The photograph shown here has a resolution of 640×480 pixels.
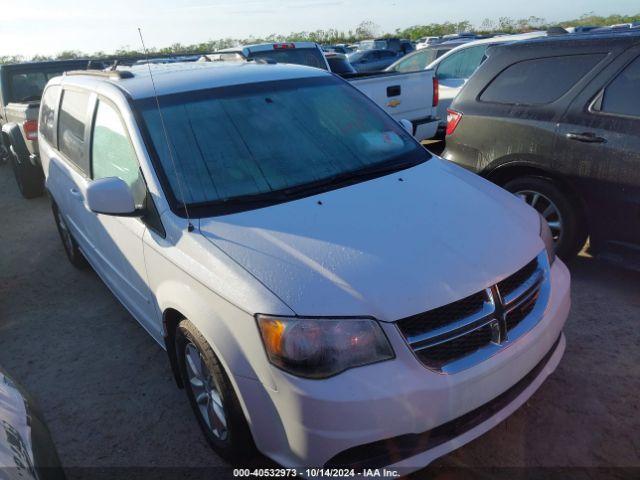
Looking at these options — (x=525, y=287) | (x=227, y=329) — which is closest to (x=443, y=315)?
(x=525, y=287)

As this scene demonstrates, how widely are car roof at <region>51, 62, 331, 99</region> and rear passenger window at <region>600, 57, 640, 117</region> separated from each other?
1.94m

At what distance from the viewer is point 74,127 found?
12.4ft

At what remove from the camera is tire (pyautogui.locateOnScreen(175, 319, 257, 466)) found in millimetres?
2182

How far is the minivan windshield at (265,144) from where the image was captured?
2.60 metres

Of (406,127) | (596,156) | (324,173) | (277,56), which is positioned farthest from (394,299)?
(277,56)

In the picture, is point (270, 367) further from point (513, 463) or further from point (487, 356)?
point (513, 463)

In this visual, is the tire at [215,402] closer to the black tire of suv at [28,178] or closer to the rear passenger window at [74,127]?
the rear passenger window at [74,127]

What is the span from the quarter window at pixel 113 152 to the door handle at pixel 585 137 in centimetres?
290

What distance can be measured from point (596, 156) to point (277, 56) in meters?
5.72

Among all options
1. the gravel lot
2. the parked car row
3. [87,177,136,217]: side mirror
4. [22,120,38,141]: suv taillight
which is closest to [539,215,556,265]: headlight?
the parked car row

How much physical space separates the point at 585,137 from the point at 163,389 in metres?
3.24

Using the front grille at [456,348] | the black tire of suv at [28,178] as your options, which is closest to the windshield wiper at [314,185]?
the front grille at [456,348]

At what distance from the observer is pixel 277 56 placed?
8.16 m

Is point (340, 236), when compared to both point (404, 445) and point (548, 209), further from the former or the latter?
point (548, 209)
